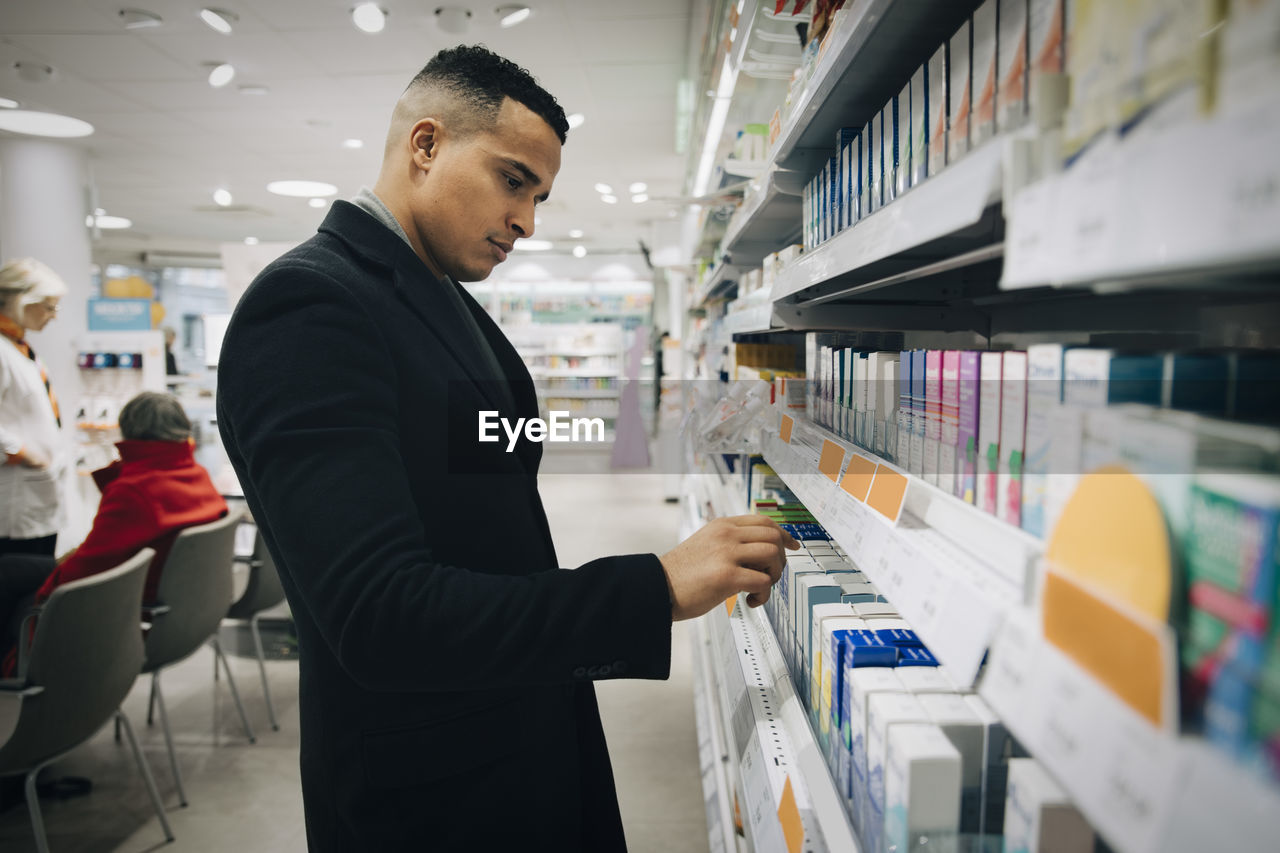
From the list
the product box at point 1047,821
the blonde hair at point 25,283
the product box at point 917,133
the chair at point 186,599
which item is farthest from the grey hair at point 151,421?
the product box at point 1047,821

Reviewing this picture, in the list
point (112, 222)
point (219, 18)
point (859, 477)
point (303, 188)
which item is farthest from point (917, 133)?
point (112, 222)

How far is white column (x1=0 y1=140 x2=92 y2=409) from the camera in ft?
19.4

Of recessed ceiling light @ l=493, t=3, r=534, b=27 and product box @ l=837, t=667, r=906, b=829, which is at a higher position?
recessed ceiling light @ l=493, t=3, r=534, b=27

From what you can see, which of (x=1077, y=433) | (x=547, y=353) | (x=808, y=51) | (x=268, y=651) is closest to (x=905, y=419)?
(x=1077, y=433)

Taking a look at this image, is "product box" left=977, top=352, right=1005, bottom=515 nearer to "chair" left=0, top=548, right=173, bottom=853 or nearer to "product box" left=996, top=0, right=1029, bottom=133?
"product box" left=996, top=0, right=1029, bottom=133

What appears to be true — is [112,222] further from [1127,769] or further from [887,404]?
[1127,769]

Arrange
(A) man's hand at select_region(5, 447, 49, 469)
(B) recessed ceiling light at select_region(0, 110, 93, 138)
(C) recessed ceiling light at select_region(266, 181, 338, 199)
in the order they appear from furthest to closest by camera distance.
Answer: (C) recessed ceiling light at select_region(266, 181, 338, 199)
(B) recessed ceiling light at select_region(0, 110, 93, 138)
(A) man's hand at select_region(5, 447, 49, 469)

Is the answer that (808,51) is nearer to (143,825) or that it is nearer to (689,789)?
(689,789)

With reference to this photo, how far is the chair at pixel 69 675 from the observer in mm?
1929

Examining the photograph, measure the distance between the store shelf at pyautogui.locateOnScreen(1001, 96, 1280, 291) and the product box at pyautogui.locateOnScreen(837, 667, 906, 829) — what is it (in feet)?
1.85

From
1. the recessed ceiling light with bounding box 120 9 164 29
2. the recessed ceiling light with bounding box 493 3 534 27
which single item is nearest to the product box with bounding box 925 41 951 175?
the recessed ceiling light with bounding box 493 3 534 27

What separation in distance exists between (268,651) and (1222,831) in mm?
4449

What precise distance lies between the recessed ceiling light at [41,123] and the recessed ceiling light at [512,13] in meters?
3.29

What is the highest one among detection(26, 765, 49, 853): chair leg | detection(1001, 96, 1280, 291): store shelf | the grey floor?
detection(1001, 96, 1280, 291): store shelf
